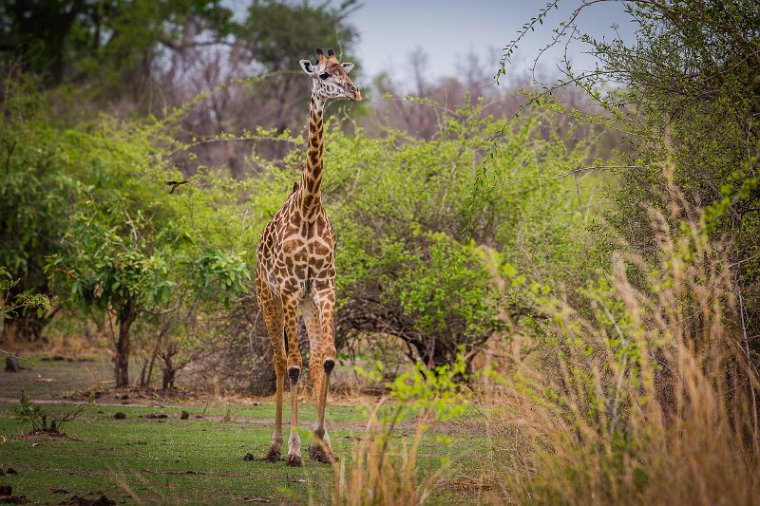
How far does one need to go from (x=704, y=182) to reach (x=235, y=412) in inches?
327

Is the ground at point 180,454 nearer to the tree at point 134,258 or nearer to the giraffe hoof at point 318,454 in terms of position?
the giraffe hoof at point 318,454

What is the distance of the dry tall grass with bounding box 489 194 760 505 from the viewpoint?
5.25 m

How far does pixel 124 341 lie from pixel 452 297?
538 cm

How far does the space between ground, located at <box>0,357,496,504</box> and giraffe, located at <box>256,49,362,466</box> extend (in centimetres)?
54

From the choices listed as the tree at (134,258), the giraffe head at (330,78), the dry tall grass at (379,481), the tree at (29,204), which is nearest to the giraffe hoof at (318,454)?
the dry tall grass at (379,481)

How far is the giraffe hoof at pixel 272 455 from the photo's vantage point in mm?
9570

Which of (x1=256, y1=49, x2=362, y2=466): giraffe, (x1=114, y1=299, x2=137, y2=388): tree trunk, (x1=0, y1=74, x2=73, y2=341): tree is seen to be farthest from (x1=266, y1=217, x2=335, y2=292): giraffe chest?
(x1=0, y1=74, x2=73, y2=341): tree

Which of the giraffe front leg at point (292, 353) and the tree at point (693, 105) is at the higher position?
the tree at point (693, 105)

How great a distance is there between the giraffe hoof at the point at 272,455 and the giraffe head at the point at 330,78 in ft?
11.9

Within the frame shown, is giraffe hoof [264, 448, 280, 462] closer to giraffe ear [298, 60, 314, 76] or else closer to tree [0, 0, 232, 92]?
giraffe ear [298, 60, 314, 76]

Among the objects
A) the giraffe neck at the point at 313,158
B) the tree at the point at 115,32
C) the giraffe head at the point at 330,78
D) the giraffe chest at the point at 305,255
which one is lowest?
the giraffe chest at the point at 305,255

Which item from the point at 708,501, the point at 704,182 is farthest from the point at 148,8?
the point at 708,501

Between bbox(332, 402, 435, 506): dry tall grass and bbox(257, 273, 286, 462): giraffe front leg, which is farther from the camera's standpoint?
bbox(257, 273, 286, 462): giraffe front leg

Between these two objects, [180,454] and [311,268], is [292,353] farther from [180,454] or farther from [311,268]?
[180,454]
